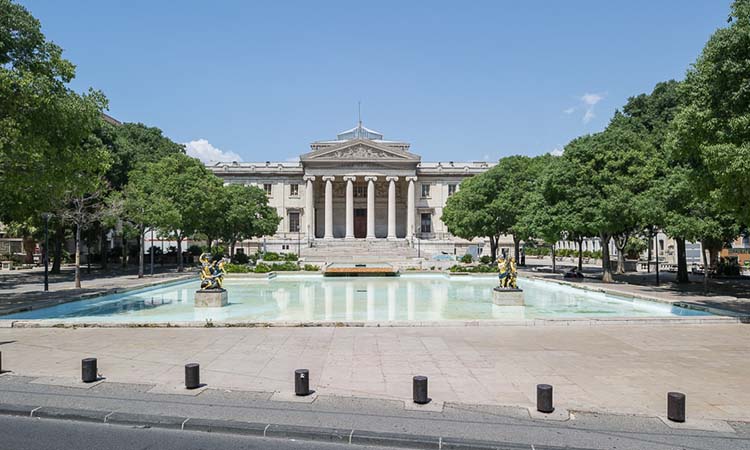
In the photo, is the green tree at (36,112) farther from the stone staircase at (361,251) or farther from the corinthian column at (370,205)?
the corinthian column at (370,205)

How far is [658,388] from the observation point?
901 cm

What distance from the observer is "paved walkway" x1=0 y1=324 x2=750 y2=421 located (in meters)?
8.80

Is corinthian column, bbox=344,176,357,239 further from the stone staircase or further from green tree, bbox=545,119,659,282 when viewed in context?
green tree, bbox=545,119,659,282

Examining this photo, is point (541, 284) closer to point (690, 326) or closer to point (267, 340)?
point (690, 326)

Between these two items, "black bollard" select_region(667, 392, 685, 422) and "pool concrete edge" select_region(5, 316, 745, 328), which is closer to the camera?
"black bollard" select_region(667, 392, 685, 422)

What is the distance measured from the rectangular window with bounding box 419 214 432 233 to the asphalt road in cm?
7471

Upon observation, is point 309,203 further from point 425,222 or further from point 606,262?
point 606,262

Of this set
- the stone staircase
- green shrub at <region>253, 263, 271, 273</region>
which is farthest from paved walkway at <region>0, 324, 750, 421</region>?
the stone staircase

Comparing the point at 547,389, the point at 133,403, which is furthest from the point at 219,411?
the point at 547,389

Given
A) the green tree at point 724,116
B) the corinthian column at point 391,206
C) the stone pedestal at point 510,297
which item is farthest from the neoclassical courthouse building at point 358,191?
the green tree at point 724,116

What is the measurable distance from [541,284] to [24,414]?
3003cm

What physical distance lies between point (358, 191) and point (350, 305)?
58.5m

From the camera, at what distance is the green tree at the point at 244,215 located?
50.6 metres

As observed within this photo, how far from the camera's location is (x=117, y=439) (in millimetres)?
7035
